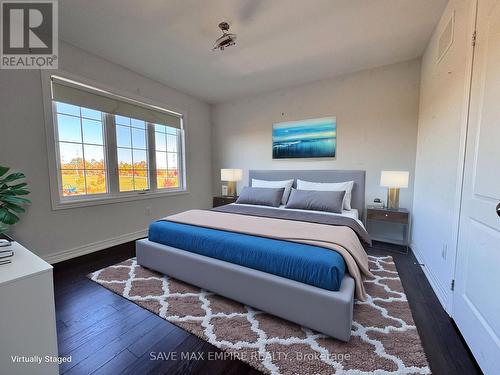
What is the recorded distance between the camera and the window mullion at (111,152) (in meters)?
2.93

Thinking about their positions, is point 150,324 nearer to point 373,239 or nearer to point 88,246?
point 88,246

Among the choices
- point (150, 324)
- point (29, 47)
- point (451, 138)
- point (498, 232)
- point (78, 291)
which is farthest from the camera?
point (29, 47)

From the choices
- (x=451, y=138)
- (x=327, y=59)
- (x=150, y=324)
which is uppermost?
(x=327, y=59)

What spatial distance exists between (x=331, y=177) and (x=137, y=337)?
3.06 m

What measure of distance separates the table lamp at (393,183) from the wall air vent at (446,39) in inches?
49.8

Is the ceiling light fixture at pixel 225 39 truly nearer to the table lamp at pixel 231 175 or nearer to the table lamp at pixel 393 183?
the table lamp at pixel 231 175

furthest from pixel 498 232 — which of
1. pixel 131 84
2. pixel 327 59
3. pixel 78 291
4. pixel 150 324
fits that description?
pixel 131 84

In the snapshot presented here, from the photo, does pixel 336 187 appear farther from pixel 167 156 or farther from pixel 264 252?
pixel 167 156

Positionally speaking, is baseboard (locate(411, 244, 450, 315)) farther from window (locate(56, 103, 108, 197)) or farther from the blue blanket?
window (locate(56, 103, 108, 197))

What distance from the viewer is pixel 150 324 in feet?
4.94

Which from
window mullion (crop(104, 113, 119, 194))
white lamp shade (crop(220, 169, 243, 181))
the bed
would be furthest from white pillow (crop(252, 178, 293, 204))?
window mullion (crop(104, 113, 119, 194))

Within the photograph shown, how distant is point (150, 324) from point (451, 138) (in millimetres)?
2763

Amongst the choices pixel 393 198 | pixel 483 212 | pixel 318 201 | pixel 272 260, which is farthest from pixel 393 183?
pixel 272 260

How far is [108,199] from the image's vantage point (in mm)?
2920
